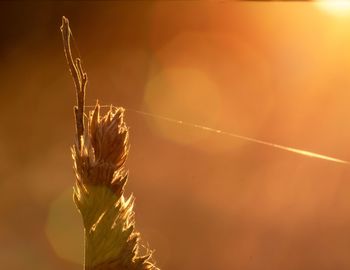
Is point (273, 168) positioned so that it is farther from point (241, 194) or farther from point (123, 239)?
point (123, 239)

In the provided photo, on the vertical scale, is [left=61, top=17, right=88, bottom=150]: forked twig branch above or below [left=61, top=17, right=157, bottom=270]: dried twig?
above

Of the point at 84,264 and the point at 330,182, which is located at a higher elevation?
the point at 84,264

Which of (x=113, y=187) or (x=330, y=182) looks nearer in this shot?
(x=113, y=187)

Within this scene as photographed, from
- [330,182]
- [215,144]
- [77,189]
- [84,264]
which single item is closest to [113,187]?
[77,189]

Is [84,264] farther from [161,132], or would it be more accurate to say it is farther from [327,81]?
[161,132]

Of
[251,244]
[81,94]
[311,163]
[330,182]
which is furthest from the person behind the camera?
[311,163]

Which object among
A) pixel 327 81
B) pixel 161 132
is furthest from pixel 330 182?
pixel 161 132

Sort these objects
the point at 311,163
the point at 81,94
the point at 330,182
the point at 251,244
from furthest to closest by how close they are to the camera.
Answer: the point at 311,163, the point at 330,182, the point at 251,244, the point at 81,94

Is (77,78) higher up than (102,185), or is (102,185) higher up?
(77,78)

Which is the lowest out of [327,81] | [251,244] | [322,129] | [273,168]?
[251,244]

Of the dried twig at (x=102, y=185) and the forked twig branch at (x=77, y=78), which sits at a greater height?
the forked twig branch at (x=77, y=78)
